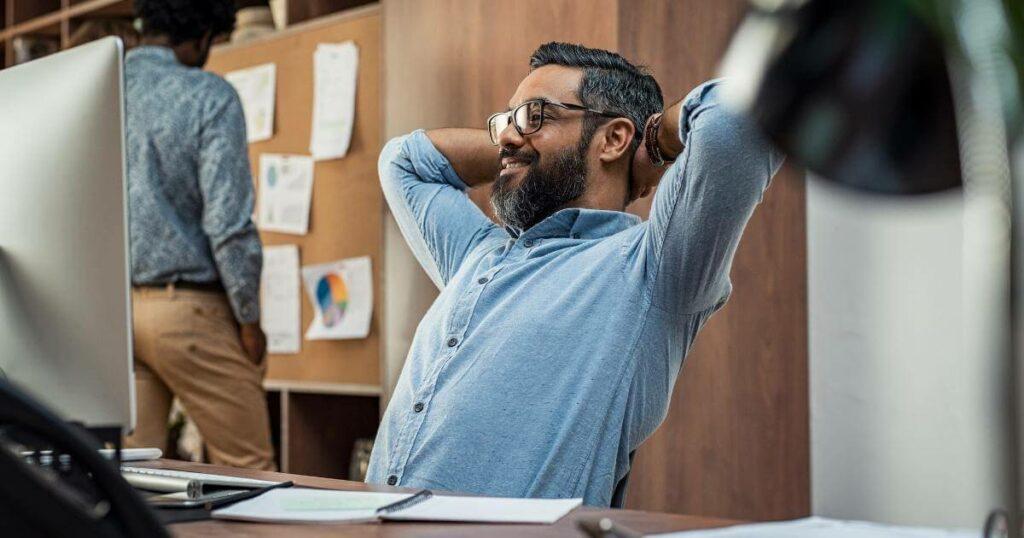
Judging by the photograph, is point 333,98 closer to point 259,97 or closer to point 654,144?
point 259,97

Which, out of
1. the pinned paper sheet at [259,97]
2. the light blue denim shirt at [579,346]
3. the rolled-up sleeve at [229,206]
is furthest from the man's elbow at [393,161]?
the pinned paper sheet at [259,97]

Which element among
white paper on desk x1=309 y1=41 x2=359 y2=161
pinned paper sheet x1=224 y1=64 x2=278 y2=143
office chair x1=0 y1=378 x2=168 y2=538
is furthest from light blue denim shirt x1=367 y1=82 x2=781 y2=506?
pinned paper sheet x1=224 y1=64 x2=278 y2=143

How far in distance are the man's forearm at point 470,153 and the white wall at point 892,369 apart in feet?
2.03

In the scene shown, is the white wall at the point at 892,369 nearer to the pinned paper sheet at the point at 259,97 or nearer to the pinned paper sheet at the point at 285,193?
the pinned paper sheet at the point at 285,193

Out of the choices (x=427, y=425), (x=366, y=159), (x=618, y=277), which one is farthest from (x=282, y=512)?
(x=366, y=159)

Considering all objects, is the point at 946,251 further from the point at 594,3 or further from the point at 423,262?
the point at 423,262

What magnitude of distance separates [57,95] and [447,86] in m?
1.55

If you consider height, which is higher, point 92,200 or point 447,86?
point 447,86

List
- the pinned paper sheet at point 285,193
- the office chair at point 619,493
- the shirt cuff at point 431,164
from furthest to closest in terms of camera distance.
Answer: the pinned paper sheet at point 285,193
the shirt cuff at point 431,164
the office chair at point 619,493

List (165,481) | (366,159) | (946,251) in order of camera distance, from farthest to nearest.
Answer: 1. (366,159)
2. (946,251)
3. (165,481)

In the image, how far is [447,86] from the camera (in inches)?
101

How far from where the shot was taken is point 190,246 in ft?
8.59

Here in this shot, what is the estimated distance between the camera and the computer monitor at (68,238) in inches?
39.5

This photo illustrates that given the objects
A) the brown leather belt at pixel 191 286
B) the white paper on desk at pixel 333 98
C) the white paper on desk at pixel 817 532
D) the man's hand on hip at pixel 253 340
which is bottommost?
the white paper on desk at pixel 817 532
